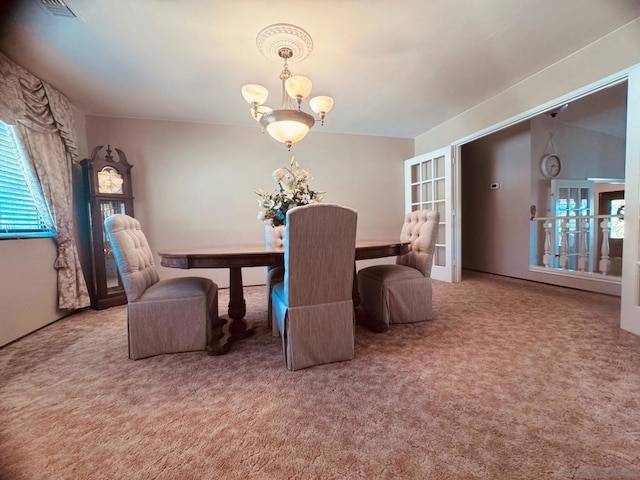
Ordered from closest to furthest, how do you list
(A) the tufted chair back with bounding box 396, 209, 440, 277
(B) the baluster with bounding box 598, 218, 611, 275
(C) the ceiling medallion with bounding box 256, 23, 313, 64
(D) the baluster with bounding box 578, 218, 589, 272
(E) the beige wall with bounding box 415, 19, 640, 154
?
(C) the ceiling medallion with bounding box 256, 23, 313, 64 < (E) the beige wall with bounding box 415, 19, 640, 154 < (A) the tufted chair back with bounding box 396, 209, 440, 277 < (B) the baluster with bounding box 598, 218, 611, 275 < (D) the baluster with bounding box 578, 218, 589, 272

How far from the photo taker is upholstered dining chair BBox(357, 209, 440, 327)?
224 centimetres

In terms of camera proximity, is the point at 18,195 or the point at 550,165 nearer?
the point at 18,195

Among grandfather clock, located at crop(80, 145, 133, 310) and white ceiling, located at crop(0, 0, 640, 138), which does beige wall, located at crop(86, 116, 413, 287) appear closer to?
grandfather clock, located at crop(80, 145, 133, 310)

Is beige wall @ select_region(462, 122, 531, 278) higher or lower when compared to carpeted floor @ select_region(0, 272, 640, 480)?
higher

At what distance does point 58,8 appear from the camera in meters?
1.71

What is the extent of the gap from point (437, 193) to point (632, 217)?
2206 millimetres

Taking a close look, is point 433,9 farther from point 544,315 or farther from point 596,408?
point 544,315

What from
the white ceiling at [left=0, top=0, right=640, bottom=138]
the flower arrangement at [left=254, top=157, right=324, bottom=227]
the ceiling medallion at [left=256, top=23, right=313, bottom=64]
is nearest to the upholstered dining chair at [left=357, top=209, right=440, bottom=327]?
the flower arrangement at [left=254, top=157, right=324, bottom=227]

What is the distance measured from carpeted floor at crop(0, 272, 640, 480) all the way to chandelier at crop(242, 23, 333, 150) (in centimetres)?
167

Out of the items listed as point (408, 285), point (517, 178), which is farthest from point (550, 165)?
point (408, 285)

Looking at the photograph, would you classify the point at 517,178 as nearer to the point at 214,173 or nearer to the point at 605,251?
the point at 605,251

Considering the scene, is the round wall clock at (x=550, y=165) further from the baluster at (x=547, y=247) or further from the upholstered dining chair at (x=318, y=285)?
the upholstered dining chair at (x=318, y=285)

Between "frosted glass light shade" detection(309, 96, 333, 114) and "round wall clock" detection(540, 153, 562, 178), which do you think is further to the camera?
"round wall clock" detection(540, 153, 562, 178)

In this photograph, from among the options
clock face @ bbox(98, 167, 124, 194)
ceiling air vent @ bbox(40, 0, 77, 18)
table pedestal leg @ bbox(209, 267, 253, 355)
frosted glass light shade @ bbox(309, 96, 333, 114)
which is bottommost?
table pedestal leg @ bbox(209, 267, 253, 355)
